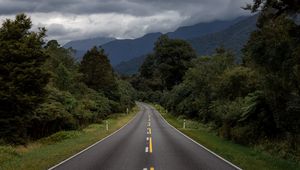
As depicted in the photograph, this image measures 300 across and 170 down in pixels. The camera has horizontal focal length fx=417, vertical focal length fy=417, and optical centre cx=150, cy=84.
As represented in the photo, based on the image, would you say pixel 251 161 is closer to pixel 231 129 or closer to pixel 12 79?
pixel 231 129

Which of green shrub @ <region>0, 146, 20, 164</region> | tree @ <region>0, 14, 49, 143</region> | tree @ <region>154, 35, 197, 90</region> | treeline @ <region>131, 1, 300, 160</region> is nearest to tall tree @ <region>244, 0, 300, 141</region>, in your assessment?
treeline @ <region>131, 1, 300, 160</region>

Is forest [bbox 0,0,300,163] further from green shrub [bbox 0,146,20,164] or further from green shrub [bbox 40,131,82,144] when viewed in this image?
green shrub [bbox 0,146,20,164]

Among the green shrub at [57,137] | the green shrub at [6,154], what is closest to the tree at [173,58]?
the green shrub at [57,137]

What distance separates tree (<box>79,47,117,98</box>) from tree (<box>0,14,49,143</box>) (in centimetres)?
4356

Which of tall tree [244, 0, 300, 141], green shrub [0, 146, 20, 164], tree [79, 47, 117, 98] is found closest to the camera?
tall tree [244, 0, 300, 141]

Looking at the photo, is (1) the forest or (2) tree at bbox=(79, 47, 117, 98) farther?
(2) tree at bbox=(79, 47, 117, 98)

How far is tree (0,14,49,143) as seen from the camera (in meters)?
29.3

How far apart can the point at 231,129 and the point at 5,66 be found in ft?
53.4

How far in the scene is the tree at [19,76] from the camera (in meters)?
29.3

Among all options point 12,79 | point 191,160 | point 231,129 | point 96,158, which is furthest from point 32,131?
point 191,160

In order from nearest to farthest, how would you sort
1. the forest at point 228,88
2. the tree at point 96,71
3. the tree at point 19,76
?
the forest at point 228,88 → the tree at point 19,76 → the tree at point 96,71

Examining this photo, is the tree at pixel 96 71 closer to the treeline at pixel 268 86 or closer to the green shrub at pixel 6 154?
the treeline at pixel 268 86

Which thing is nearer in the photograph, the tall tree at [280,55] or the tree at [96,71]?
the tall tree at [280,55]

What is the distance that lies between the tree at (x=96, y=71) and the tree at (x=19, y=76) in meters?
43.6
